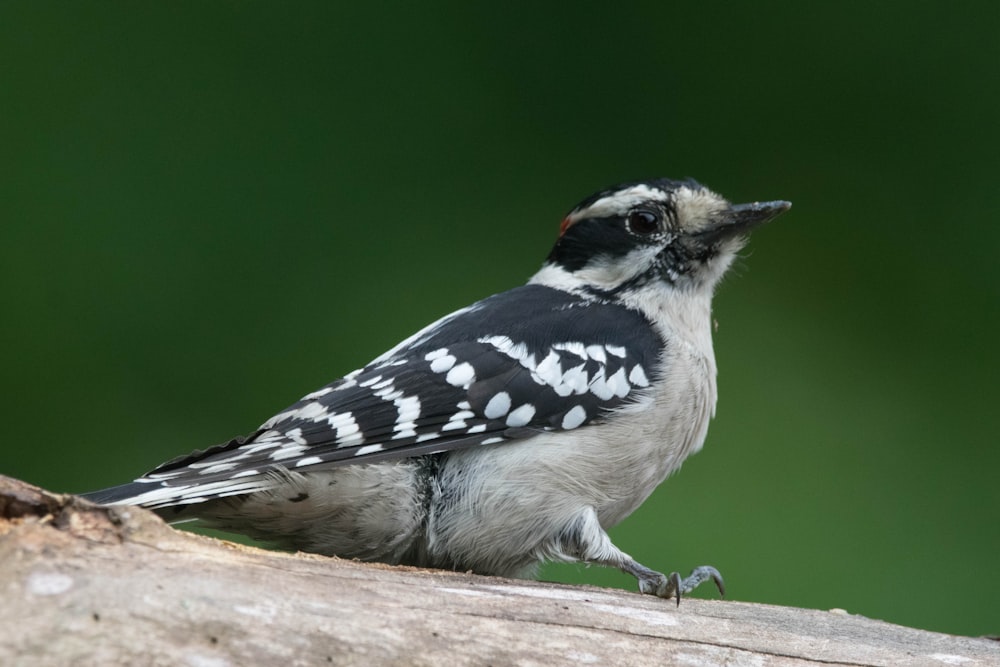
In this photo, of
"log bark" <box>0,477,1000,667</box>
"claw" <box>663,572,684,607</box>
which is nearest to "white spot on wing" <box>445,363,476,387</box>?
"log bark" <box>0,477,1000,667</box>

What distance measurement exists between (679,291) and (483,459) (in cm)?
84

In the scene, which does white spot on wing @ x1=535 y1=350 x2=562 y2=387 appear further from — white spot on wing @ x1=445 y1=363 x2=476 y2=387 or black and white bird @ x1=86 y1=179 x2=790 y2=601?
white spot on wing @ x1=445 y1=363 x2=476 y2=387

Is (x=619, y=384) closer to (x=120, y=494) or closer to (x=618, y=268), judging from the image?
(x=618, y=268)

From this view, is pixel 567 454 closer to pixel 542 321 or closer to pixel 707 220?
pixel 542 321

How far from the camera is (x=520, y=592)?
2.03 meters

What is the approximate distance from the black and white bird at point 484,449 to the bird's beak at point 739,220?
32 millimetres

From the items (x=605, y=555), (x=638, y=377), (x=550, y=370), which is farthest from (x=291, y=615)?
(x=638, y=377)

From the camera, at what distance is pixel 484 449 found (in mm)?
2383

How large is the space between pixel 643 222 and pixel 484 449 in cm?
87

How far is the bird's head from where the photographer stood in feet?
9.57

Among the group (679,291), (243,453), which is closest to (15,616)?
(243,453)

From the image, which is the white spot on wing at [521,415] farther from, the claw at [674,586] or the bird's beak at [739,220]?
the bird's beak at [739,220]

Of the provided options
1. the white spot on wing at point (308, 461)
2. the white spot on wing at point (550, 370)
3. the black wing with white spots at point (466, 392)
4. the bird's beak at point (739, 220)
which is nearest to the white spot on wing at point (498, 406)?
the black wing with white spots at point (466, 392)

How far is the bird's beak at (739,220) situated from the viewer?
9.53ft
